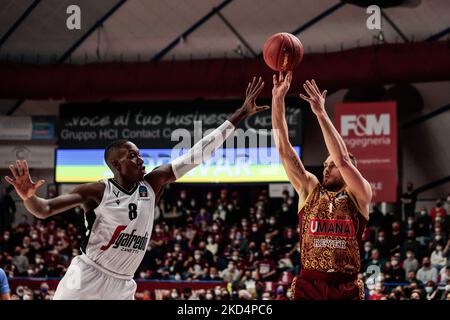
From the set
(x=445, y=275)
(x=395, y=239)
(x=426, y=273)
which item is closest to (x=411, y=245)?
(x=395, y=239)

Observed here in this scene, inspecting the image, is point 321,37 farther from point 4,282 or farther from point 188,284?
point 4,282

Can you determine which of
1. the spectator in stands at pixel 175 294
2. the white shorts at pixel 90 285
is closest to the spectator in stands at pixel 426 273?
the spectator in stands at pixel 175 294

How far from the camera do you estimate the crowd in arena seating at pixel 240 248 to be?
50.4ft

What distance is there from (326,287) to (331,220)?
1.82ft

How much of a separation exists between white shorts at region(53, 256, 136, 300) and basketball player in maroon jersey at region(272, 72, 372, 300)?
55.9 inches

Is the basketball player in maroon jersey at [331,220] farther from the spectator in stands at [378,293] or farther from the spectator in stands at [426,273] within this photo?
the spectator in stands at [426,273]

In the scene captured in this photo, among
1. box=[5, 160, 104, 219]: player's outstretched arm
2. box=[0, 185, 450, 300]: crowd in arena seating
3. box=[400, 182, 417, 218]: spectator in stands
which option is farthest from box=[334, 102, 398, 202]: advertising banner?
box=[5, 160, 104, 219]: player's outstretched arm

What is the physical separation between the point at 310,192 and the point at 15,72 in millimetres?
17938

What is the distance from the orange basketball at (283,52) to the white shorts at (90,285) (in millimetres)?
2737

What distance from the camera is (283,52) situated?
7.28 m

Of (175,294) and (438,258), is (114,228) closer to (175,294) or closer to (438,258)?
(175,294)

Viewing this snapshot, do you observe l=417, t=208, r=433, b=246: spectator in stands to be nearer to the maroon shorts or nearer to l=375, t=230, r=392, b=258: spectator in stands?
l=375, t=230, r=392, b=258: spectator in stands

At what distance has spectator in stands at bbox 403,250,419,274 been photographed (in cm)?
1582
